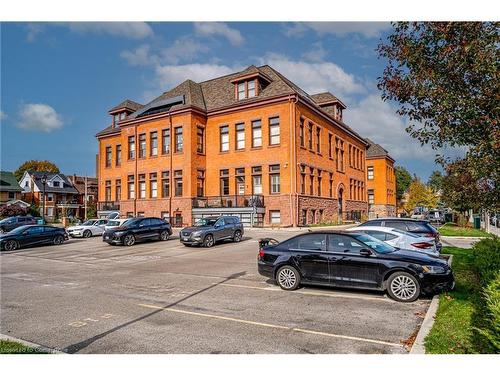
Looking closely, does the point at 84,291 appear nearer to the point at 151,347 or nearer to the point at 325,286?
the point at 151,347

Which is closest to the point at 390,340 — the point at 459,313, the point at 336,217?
the point at 459,313

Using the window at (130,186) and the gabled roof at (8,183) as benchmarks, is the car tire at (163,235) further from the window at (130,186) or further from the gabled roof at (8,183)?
the gabled roof at (8,183)

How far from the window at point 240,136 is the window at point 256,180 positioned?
9.07 feet

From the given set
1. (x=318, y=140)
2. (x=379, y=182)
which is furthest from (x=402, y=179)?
(x=318, y=140)

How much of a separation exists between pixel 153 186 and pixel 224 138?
949cm

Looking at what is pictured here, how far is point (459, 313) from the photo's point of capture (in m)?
7.38

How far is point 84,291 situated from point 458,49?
34.7 ft

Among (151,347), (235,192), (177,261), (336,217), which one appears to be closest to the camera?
(151,347)

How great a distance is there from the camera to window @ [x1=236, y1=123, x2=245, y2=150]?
122 feet

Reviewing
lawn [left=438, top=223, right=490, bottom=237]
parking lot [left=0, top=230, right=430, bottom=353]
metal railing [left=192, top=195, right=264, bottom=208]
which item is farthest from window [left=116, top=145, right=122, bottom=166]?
lawn [left=438, top=223, right=490, bottom=237]

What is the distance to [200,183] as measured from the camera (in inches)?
1531

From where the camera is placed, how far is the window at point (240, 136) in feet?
122

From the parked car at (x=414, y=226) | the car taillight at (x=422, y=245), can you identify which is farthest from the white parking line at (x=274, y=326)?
the parked car at (x=414, y=226)

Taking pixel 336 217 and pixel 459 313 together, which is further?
pixel 336 217
